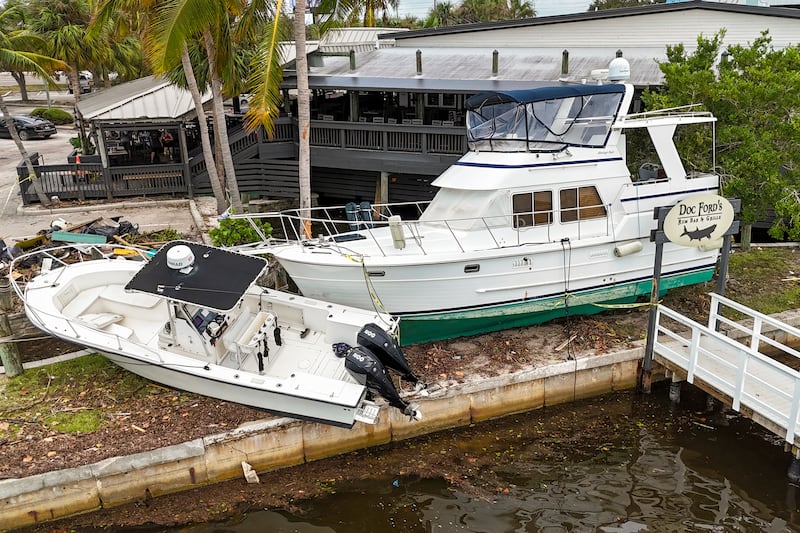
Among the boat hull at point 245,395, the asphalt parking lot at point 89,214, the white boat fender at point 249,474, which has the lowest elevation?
the white boat fender at point 249,474

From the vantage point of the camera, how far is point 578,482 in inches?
340

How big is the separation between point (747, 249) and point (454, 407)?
952 centimetres

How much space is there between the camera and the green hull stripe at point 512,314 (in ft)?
35.5

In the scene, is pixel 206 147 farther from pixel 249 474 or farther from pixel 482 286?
pixel 249 474

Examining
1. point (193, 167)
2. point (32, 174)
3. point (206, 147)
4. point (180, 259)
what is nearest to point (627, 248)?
point (180, 259)

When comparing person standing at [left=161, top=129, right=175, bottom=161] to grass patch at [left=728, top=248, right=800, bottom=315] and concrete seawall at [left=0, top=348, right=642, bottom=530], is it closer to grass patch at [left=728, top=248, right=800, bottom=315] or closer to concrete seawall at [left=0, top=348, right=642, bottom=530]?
concrete seawall at [left=0, top=348, right=642, bottom=530]

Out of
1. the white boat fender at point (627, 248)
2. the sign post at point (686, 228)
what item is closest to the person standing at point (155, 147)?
the white boat fender at point (627, 248)

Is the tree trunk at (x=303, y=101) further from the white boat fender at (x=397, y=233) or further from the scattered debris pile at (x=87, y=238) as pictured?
the scattered debris pile at (x=87, y=238)

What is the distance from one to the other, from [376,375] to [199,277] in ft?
9.96

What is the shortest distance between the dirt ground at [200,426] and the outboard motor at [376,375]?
94cm

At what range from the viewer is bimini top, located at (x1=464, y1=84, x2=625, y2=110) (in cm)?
1120

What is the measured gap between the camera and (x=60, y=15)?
78.9 ft

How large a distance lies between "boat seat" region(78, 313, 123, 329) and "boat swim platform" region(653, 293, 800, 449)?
922 centimetres

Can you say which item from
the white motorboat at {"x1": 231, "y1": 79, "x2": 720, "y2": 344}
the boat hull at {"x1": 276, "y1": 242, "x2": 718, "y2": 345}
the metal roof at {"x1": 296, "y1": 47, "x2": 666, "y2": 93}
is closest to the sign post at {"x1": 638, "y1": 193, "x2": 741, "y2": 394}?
the white motorboat at {"x1": 231, "y1": 79, "x2": 720, "y2": 344}
